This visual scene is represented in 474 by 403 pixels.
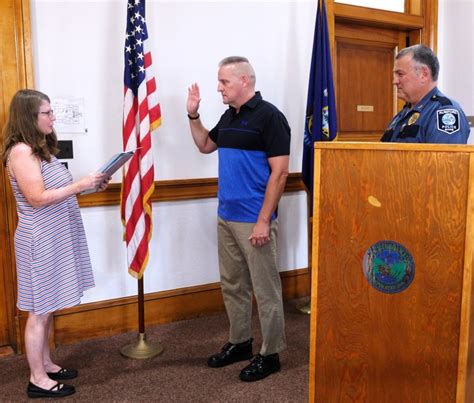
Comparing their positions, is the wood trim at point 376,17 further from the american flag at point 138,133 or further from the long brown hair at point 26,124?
the long brown hair at point 26,124

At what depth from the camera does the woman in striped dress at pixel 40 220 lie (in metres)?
2.25

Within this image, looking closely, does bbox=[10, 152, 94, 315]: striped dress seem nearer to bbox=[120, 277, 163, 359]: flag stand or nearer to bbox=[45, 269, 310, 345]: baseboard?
bbox=[120, 277, 163, 359]: flag stand

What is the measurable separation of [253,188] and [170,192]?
3.00ft

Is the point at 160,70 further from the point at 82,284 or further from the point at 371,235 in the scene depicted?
the point at 371,235

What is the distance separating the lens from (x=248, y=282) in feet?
8.91

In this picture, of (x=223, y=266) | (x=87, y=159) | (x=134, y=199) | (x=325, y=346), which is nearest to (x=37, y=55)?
(x=87, y=159)

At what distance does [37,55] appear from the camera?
2826 mm

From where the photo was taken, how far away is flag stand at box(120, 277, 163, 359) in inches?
112

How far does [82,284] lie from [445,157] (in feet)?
5.73

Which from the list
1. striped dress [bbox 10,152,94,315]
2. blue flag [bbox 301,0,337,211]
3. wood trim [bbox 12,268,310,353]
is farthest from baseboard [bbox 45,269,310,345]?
blue flag [bbox 301,0,337,211]

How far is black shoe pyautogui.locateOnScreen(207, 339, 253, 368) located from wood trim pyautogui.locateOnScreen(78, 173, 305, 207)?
1011mm

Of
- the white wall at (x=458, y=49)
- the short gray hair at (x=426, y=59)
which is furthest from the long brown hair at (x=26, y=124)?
the white wall at (x=458, y=49)

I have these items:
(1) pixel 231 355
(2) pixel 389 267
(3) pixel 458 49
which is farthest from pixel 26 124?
(3) pixel 458 49

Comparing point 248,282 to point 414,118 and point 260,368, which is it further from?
point 414,118
